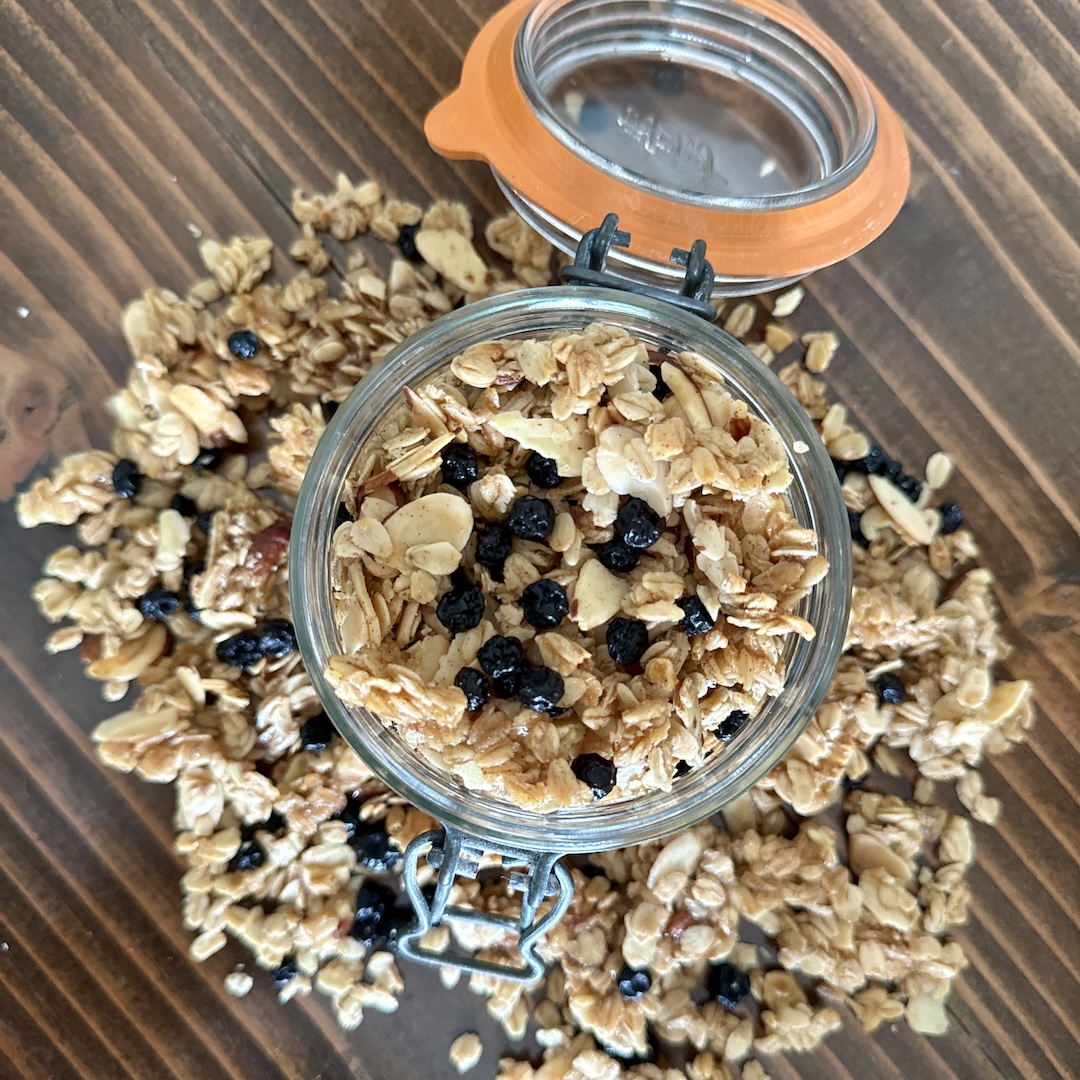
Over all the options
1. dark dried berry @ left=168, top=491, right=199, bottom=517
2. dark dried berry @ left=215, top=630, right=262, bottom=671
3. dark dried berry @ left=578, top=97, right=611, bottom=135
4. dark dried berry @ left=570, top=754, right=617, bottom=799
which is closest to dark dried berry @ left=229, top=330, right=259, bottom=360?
dark dried berry @ left=168, top=491, right=199, bottom=517

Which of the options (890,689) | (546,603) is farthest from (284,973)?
(890,689)

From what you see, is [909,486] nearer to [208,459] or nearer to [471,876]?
[471,876]

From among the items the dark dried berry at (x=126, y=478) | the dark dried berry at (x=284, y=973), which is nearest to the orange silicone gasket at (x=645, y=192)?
the dark dried berry at (x=126, y=478)

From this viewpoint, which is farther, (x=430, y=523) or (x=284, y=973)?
(x=284, y=973)

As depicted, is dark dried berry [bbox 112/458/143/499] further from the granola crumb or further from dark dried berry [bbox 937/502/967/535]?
dark dried berry [bbox 937/502/967/535]

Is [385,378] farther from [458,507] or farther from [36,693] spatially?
[36,693]

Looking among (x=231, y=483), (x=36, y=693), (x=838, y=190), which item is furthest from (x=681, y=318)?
(x=36, y=693)

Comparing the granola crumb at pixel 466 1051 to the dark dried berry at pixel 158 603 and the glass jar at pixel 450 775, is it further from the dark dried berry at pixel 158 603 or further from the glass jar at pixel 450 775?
the dark dried berry at pixel 158 603
